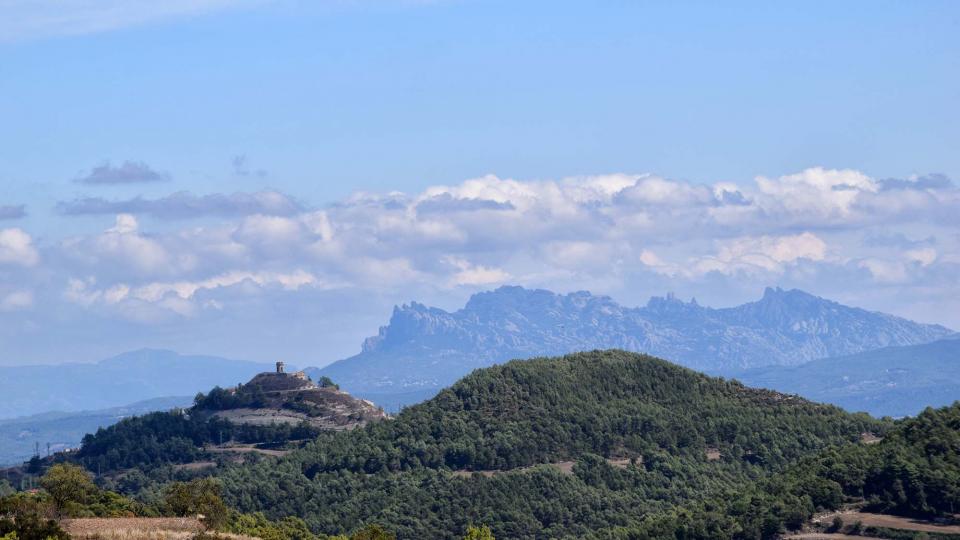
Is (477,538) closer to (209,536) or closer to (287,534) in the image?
(287,534)

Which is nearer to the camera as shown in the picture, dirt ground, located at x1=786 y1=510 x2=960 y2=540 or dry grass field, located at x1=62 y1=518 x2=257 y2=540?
dry grass field, located at x1=62 y1=518 x2=257 y2=540

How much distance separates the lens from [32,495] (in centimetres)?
Answer: 15575

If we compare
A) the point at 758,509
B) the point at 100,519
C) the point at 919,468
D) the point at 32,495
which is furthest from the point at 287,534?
the point at 919,468

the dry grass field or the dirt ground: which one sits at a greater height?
the dry grass field

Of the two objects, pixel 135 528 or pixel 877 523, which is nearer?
pixel 135 528

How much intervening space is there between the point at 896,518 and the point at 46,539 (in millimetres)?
103786

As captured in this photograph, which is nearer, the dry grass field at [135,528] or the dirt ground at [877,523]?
the dry grass field at [135,528]

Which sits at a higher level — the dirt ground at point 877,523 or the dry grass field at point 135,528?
the dry grass field at point 135,528

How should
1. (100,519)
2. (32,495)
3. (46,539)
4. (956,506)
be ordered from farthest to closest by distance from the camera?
(956,506)
(32,495)
(100,519)
(46,539)

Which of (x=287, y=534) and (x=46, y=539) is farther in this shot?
(x=287, y=534)

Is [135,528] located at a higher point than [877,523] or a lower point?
higher

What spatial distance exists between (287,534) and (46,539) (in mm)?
60234

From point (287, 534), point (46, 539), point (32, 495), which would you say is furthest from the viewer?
point (287, 534)

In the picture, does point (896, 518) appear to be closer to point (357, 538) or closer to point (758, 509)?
point (758, 509)
